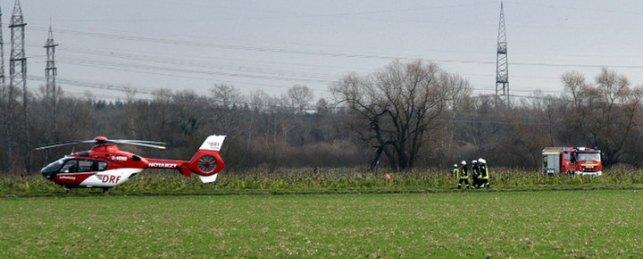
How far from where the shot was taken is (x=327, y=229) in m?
21.6

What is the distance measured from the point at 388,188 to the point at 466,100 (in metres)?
48.9

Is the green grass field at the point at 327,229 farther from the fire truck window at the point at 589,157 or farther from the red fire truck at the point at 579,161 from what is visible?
the fire truck window at the point at 589,157

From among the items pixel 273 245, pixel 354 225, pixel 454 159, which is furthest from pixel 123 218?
pixel 454 159

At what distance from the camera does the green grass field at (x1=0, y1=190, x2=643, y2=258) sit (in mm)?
16938

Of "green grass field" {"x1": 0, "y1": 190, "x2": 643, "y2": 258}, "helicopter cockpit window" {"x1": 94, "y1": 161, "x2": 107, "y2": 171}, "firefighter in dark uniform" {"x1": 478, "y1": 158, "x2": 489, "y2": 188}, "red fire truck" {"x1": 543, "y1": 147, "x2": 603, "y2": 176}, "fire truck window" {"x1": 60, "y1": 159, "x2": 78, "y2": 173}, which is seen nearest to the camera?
"green grass field" {"x1": 0, "y1": 190, "x2": 643, "y2": 258}

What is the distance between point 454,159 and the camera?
282 ft

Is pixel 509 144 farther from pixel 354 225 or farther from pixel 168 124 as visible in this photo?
pixel 354 225

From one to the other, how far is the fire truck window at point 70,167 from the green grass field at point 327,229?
829cm

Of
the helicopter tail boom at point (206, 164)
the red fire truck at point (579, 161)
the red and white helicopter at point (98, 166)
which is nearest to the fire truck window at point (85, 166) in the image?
the red and white helicopter at point (98, 166)

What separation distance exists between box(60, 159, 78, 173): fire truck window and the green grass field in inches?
326

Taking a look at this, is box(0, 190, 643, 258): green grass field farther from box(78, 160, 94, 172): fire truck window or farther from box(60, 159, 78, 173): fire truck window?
box(78, 160, 94, 172): fire truck window

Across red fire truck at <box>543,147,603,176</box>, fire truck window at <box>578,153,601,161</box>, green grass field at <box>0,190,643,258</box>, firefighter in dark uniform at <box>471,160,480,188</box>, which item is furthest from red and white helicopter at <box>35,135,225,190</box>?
fire truck window at <box>578,153,601,161</box>

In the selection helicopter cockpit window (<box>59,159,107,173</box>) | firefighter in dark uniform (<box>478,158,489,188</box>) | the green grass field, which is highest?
helicopter cockpit window (<box>59,159,107,173</box>)

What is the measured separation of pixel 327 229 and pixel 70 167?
Result: 22991 mm
